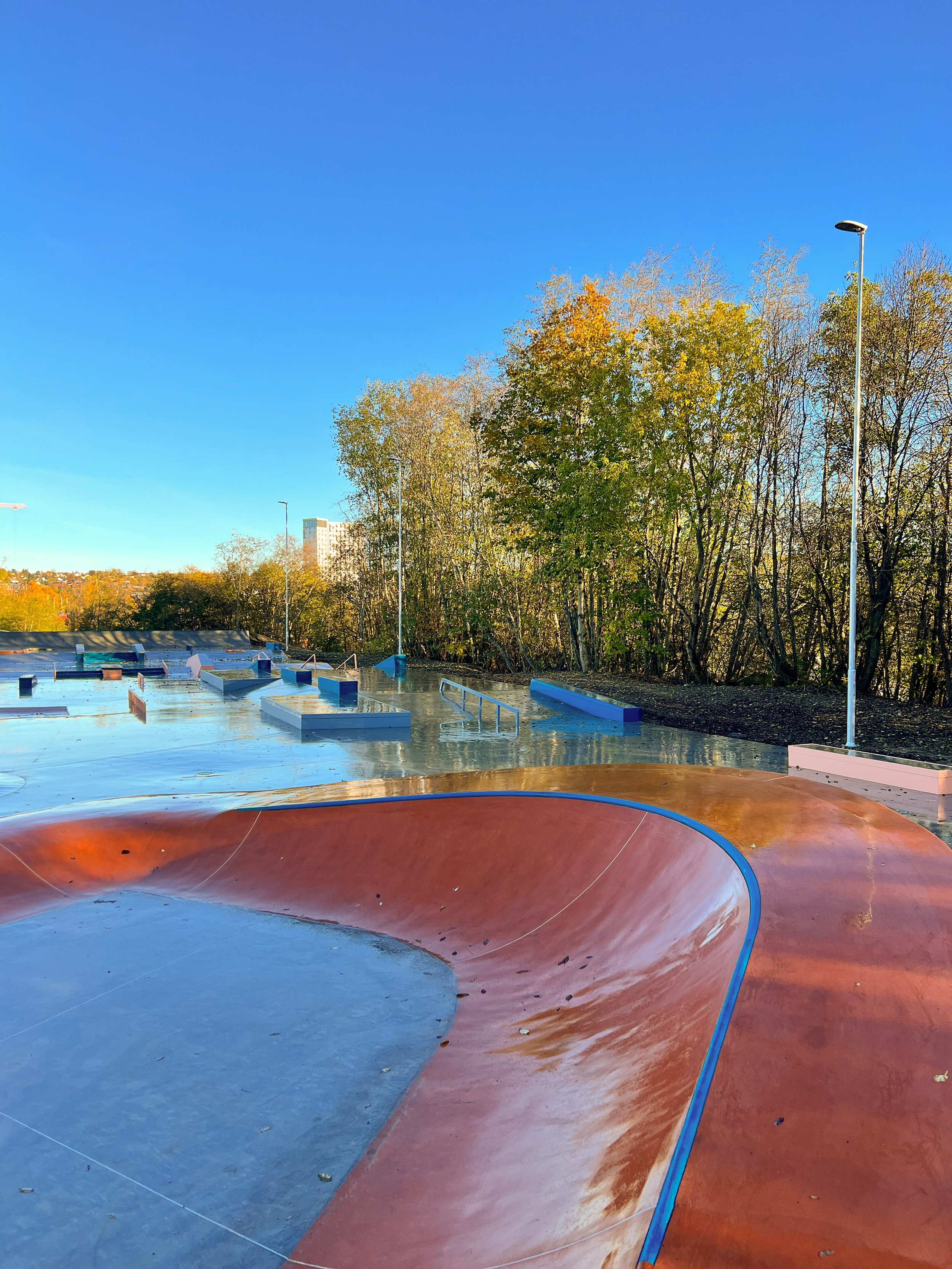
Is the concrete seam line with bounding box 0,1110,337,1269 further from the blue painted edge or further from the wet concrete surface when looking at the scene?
the wet concrete surface

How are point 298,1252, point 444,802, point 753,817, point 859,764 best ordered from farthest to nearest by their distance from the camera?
point 859,764 → point 444,802 → point 753,817 → point 298,1252

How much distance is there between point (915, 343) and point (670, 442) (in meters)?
4.09

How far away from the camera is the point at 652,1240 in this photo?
4.74 feet

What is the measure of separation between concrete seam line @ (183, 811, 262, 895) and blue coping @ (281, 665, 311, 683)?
1069 centimetres

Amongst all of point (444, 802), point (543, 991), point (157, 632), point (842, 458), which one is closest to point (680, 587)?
point (842, 458)

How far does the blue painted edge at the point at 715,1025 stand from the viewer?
149 centimetres

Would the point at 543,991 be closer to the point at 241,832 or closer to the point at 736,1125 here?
the point at 736,1125

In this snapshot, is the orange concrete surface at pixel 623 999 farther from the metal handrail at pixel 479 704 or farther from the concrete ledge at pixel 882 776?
the metal handrail at pixel 479 704

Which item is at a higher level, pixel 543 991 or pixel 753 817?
pixel 753 817

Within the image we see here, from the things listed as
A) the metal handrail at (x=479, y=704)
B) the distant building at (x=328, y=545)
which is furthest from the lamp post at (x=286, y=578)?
the metal handrail at (x=479, y=704)

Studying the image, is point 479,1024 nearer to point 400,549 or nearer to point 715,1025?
point 715,1025

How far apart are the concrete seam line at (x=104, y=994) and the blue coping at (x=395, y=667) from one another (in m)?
14.0

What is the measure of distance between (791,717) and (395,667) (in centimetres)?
1138

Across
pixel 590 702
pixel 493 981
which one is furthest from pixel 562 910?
pixel 590 702
